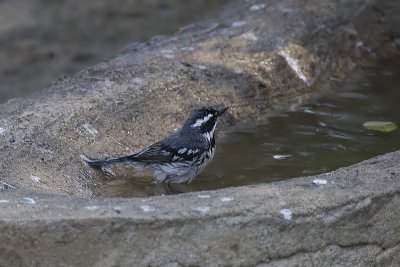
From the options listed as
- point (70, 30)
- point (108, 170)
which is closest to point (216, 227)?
point (108, 170)

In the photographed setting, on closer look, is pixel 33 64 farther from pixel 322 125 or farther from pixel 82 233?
pixel 82 233

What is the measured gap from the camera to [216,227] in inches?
221

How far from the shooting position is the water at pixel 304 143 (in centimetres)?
771

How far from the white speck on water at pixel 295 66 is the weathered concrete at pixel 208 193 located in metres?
0.01

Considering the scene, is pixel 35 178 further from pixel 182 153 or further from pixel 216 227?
pixel 216 227

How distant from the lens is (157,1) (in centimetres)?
1523

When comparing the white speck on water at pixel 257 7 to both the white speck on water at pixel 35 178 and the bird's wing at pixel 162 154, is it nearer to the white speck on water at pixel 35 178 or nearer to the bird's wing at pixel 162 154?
the bird's wing at pixel 162 154

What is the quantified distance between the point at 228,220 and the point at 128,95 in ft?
9.37

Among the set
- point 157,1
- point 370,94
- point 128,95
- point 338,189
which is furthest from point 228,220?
point 157,1

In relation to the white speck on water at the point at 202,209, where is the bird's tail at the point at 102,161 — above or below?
below

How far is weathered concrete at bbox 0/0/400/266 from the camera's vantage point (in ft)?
18.2

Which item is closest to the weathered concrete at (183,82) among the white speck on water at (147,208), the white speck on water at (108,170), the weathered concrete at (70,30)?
Answer: the white speck on water at (108,170)

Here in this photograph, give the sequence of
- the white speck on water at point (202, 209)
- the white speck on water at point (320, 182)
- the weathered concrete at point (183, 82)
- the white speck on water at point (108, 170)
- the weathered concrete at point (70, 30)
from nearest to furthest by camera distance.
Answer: the white speck on water at point (202, 209)
the white speck on water at point (320, 182)
the weathered concrete at point (183, 82)
the white speck on water at point (108, 170)
the weathered concrete at point (70, 30)

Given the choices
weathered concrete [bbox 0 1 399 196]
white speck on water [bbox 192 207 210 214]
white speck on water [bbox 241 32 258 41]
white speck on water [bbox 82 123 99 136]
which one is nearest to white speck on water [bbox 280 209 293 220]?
white speck on water [bbox 192 207 210 214]
